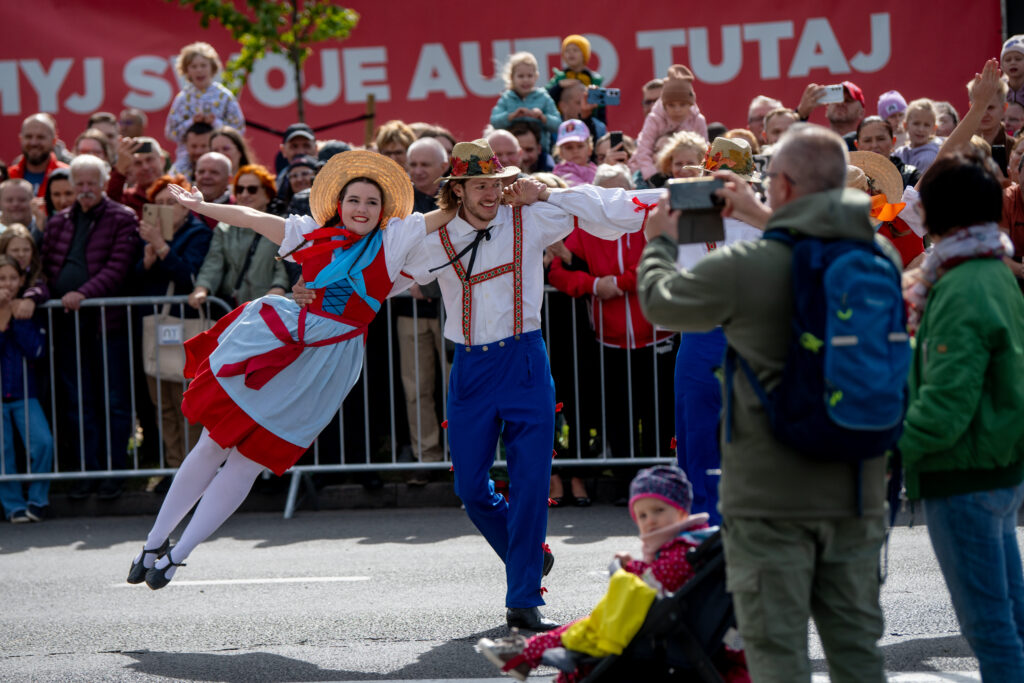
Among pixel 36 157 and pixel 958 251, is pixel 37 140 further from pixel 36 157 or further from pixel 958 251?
pixel 958 251

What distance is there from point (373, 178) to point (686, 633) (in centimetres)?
333

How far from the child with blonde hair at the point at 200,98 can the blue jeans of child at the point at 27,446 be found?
11.1 feet

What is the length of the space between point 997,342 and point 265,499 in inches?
276

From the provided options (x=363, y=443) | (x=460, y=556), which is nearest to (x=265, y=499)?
(x=363, y=443)

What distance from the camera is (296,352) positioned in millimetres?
6477

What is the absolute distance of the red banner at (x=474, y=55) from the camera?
14.6m

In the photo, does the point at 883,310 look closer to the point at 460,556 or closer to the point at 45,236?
the point at 460,556

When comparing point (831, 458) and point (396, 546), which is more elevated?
point (831, 458)

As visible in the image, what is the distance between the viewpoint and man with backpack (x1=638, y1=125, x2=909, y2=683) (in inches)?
138

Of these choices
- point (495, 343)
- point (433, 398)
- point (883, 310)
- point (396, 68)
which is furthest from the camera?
point (396, 68)

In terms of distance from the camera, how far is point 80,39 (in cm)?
1561

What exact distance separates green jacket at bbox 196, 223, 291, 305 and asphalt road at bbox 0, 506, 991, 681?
68.2 inches

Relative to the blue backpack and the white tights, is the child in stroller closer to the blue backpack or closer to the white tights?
the blue backpack

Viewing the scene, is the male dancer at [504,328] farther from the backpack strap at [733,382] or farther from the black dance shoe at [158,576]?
the backpack strap at [733,382]
